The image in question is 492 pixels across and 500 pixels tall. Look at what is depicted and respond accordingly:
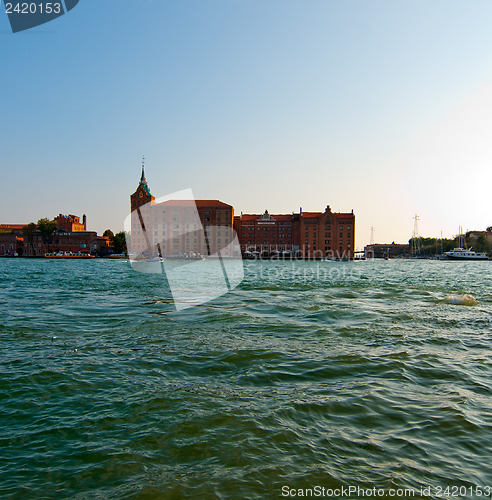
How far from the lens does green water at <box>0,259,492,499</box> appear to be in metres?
4.20

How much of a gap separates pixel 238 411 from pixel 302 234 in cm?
13317

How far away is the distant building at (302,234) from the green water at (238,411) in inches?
4961

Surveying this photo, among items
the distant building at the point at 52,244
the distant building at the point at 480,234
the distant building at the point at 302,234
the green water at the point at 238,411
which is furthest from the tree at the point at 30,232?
the distant building at the point at 480,234

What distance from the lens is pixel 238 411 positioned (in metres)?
5.85

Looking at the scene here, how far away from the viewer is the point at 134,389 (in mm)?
6746

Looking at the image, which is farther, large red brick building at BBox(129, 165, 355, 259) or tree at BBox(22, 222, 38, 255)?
tree at BBox(22, 222, 38, 255)

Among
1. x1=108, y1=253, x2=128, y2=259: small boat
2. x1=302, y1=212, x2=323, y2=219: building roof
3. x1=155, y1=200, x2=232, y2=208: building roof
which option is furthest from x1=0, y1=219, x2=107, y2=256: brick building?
x1=302, y1=212, x2=323, y2=219: building roof

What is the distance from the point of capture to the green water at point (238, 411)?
420 centimetres

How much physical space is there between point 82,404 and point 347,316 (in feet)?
37.1

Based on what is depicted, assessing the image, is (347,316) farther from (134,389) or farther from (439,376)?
(134,389)

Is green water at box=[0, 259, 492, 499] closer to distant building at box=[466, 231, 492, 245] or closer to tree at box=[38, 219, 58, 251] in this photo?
tree at box=[38, 219, 58, 251]

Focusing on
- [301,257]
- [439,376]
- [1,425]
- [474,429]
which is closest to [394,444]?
[474,429]

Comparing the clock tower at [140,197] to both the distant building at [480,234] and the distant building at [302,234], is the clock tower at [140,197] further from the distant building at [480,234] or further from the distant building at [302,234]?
the distant building at [480,234]

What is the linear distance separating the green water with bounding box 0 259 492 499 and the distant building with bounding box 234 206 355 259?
413 ft
